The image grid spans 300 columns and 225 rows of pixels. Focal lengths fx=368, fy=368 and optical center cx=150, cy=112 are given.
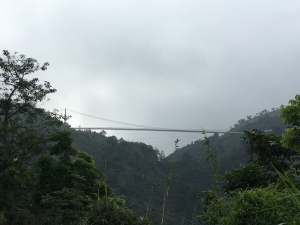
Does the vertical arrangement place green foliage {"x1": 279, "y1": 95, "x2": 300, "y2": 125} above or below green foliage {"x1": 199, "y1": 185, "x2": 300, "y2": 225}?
above

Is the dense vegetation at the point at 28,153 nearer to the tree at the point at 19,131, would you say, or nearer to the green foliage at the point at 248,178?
the tree at the point at 19,131

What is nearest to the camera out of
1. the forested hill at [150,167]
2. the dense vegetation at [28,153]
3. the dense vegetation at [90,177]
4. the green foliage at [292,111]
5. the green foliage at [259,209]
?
the green foliage at [259,209]

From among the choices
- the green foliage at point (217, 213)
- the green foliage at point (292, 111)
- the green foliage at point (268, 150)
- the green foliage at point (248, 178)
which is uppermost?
the green foliage at point (292, 111)

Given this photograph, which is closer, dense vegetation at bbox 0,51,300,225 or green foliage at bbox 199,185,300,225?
green foliage at bbox 199,185,300,225

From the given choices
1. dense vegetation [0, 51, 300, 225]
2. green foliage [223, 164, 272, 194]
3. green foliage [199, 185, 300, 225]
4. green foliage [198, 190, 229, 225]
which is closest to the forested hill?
dense vegetation [0, 51, 300, 225]

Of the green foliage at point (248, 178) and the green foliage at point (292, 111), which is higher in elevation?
the green foliage at point (292, 111)

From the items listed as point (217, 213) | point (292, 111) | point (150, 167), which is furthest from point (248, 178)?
point (150, 167)

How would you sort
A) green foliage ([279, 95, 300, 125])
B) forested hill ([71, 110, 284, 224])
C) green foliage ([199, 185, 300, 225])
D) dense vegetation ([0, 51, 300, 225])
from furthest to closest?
forested hill ([71, 110, 284, 224]), green foliage ([279, 95, 300, 125]), dense vegetation ([0, 51, 300, 225]), green foliage ([199, 185, 300, 225])

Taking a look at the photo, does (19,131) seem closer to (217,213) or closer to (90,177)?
(90,177)

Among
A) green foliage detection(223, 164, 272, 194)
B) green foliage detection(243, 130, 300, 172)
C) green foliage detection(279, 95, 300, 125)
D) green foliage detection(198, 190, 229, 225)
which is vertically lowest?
green foliage detection(198, 190, 229, 225)

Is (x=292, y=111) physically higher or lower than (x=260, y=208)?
higher

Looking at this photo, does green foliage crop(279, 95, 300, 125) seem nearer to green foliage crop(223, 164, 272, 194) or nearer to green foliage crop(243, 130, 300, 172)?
green foliage crop(223, 164, 272, 194)

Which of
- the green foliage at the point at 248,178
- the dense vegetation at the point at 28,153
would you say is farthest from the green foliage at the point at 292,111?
the dense vegetation at the point at 28,153

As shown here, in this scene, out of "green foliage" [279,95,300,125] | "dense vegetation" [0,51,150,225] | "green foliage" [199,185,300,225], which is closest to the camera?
"green foliage" [199,185,300,225]
